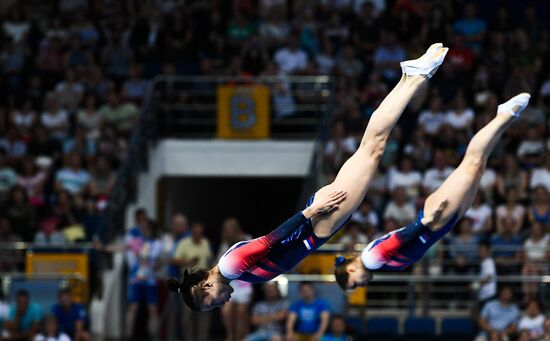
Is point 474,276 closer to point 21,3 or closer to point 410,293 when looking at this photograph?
point 410,293

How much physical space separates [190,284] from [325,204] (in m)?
1.15

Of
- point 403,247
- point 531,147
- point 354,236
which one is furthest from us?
point 531,147

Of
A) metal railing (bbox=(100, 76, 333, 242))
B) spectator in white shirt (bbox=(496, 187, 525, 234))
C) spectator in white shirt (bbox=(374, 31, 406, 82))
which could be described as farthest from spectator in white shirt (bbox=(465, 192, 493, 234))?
spectator in white shirt (bbox=(374, 31, 406, 82))

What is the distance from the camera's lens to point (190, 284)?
9.26 m

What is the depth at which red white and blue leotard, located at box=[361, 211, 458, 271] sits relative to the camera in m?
9.62

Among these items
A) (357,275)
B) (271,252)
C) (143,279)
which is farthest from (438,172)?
(271,252)

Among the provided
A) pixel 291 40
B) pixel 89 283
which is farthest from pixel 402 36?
pixel 89 283

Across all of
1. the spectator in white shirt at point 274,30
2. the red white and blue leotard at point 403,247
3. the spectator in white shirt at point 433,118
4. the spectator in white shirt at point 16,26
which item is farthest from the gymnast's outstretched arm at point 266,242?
the spectator in white shirt at point 16,26

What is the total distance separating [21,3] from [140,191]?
486cm

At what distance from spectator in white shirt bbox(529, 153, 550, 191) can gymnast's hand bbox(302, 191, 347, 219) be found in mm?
Result: 6899

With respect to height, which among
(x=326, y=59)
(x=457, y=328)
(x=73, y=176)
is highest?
(x=326, y=59)

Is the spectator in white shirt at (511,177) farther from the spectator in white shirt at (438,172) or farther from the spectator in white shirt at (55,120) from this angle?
the spectator in white shirt at (55,120)

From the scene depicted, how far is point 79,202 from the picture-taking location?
53.3 ft

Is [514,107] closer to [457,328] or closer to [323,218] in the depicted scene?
[323,218]
